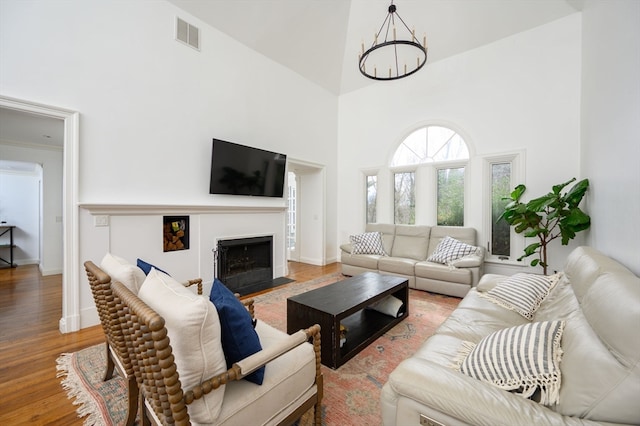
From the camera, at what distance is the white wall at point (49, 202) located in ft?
15.8

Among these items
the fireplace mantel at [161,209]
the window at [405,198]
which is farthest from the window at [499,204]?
the fireplace mantel at [161,209]

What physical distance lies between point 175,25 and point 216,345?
13.5ft

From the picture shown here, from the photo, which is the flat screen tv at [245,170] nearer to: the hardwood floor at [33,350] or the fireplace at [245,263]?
the fireplace at [245,263]

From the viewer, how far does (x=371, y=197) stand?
19.2ft

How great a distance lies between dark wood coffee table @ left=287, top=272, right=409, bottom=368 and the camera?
6.89 ft

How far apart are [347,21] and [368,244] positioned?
13.1 ft

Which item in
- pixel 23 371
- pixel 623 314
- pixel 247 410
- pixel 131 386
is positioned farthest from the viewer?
pixel 23 371

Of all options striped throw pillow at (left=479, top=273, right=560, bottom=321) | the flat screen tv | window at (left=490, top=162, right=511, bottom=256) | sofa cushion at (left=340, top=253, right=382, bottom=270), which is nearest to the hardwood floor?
the flat screen tv

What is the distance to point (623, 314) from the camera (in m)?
0.98

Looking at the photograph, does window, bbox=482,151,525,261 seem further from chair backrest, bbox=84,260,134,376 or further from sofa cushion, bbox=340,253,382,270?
chair backrest, bbox=84,260,134,376

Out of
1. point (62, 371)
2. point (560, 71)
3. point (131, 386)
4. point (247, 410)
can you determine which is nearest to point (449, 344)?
point (247, 410)

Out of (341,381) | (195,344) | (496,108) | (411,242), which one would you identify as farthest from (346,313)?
(496,108)

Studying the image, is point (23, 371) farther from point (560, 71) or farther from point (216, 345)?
point (560, 71)

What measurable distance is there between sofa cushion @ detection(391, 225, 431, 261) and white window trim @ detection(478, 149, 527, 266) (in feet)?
2.90
